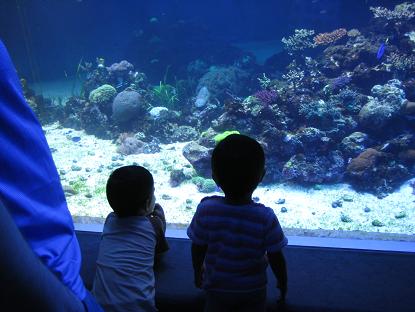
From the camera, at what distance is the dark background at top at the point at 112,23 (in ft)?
66.3

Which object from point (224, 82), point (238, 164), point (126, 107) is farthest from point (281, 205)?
point (224, 82)

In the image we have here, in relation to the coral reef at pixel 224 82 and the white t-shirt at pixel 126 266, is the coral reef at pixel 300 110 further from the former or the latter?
the white t-shirt at pixel 126 266

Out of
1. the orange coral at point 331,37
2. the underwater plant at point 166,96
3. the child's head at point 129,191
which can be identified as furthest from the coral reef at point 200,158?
the orange coral at point 331,37

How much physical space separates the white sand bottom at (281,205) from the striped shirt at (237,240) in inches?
118

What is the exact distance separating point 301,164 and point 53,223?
6321mm

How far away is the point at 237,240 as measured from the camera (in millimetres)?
1597

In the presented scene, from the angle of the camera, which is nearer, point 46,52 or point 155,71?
point 155,71

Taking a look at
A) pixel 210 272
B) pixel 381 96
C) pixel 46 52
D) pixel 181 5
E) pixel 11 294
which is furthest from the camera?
pixel 181 5

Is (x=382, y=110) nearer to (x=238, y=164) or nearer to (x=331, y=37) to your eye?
(x=331, y=37)

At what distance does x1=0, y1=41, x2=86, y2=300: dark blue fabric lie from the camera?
0.80 meters

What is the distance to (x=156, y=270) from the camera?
88.7 inches

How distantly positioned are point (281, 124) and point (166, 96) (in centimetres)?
575

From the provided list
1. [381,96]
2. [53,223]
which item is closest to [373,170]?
[381,96]

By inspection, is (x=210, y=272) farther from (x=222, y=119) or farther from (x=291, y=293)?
(x=222, y=119)
